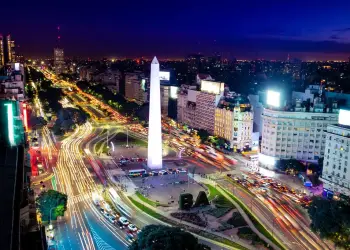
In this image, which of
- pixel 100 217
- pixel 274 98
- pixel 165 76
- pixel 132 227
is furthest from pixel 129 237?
pixel 165 76

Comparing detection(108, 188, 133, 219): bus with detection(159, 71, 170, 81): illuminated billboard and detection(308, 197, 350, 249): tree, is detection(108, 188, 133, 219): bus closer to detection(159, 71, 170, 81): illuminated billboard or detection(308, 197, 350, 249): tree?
detection(308, 197, 350, 249): tree

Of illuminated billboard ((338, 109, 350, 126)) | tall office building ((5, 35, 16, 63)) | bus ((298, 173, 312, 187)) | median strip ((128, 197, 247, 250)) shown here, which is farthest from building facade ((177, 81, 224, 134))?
tall office building ((5, 35, 16, 63))

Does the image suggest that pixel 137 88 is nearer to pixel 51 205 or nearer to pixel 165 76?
pixel 165 76

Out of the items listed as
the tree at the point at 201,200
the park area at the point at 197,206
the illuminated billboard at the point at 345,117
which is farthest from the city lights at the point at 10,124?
the illuminated billboard at the point at 345,117

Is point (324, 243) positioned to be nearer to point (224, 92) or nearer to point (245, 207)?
point (245, 207)

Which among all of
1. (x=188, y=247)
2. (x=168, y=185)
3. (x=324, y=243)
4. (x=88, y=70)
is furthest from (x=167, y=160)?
(x=88, y=70)

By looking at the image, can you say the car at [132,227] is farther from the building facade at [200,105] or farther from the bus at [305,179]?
the building facade at [200,105]

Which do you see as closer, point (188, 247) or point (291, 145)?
point (188, 247)
